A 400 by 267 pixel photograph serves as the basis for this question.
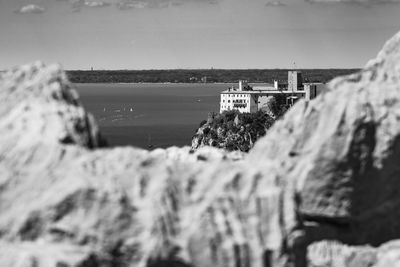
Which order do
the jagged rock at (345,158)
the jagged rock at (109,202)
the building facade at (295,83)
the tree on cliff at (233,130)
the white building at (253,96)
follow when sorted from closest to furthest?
1. the jagged rock at (109,202)
2. the jagged rock at (345,158)
3. the tree on cliff at (233,130)
4. the white building at (253,96)
5. the building facade at (295,83)

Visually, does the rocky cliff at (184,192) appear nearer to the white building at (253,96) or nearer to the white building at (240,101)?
the white building at (253,96)

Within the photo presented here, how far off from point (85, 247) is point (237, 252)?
Result: 1.93m

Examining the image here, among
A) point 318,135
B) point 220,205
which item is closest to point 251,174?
point 220,205

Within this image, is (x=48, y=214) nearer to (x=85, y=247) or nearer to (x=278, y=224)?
(x=85, y=247)

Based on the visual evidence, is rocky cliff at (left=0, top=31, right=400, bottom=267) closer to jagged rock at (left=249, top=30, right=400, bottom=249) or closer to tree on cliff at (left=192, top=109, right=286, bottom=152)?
jagged rock at (left=249, top=30, right=400, bottom=249)

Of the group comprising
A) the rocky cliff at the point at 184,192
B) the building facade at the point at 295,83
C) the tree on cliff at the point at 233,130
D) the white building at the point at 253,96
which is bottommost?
the tree on cliff at the point at 233,130

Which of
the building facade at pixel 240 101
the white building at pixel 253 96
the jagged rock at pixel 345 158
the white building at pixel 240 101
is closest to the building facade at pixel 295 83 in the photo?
the white building at pixel 253 96

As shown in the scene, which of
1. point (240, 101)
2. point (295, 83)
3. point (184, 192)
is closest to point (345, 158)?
point (184, 192)

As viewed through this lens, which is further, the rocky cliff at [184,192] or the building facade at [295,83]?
the building facade at [295,83]

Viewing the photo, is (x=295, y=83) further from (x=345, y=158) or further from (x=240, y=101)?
(x=345, y=158)

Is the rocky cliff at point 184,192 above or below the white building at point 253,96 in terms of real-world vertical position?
above

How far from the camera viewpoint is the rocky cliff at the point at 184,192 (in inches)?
467

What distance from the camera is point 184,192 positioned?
1266 centimetres

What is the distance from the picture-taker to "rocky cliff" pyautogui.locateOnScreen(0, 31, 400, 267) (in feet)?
38.9
